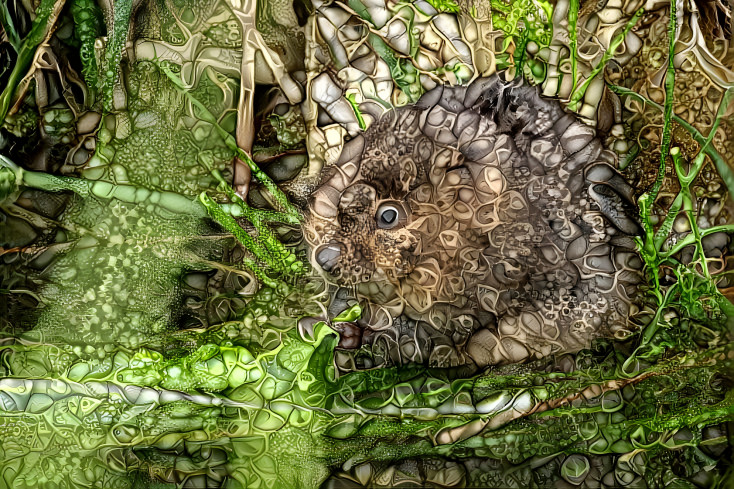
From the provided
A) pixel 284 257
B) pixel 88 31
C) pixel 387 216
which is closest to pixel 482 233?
pixel 387 216

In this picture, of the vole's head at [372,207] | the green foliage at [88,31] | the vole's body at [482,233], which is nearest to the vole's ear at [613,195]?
the vole's body at [482,233]

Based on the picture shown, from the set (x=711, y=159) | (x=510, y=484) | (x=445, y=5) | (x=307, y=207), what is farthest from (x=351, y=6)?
(x=510, y=484)

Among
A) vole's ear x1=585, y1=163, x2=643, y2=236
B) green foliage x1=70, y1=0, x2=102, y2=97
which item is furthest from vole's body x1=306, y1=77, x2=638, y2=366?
green foliage x1=70, y1=0, x2=102, y2=97

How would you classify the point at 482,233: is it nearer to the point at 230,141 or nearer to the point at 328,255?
the point at 328,255

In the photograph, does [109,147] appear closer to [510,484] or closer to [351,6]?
[351,6]

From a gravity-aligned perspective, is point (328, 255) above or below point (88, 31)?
below

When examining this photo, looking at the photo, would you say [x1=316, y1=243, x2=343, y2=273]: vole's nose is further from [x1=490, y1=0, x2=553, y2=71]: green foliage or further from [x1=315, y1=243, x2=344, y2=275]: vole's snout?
[x1=490, y1=0, x2=553, y2=71]: green foliage
